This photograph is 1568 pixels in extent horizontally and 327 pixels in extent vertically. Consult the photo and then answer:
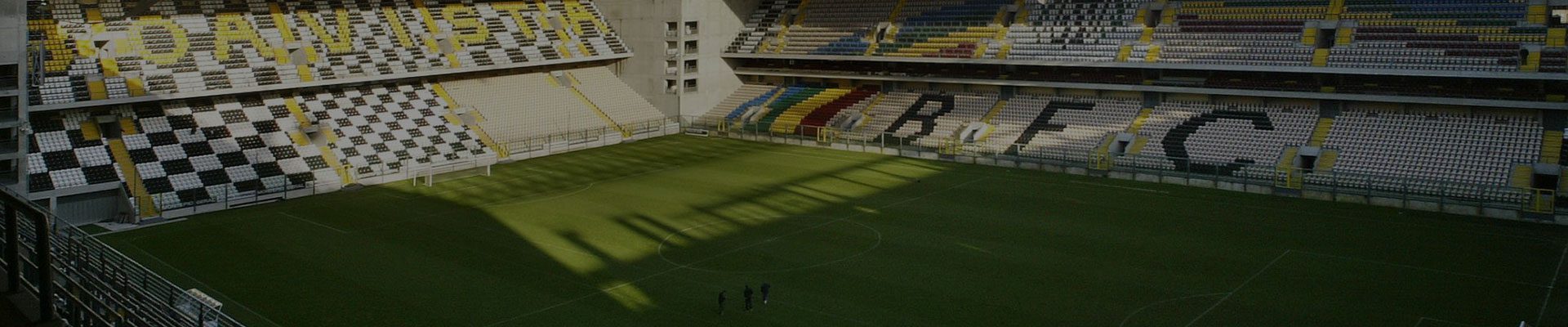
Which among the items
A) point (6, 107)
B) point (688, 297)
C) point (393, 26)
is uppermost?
point (393, 26)

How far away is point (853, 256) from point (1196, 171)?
1073cm

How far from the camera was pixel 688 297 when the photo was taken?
16250 millimetres

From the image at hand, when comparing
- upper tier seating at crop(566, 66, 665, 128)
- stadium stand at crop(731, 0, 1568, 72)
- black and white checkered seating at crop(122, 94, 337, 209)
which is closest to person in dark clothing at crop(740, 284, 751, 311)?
black and white checkered seating at crop(122, 94, 337, 209)

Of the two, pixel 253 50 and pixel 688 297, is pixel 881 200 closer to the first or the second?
pixel 688 297

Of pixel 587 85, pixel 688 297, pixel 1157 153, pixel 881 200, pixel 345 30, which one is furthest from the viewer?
pixel 587 85

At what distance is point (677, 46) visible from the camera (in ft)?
119

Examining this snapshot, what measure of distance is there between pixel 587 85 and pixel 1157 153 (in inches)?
675

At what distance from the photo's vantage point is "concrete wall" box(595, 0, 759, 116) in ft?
119

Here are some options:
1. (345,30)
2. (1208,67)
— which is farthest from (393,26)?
(1208,67)

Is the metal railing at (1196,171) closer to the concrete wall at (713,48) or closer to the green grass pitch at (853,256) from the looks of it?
the green grass pitch at (853,256)

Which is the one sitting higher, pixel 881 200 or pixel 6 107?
pixel 6 107

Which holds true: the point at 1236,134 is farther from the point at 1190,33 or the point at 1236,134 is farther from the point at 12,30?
the point at 12,30

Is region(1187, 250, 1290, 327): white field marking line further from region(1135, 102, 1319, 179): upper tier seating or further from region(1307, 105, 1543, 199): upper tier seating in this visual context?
region(1135, 102, 1319, 179): upper tier seating

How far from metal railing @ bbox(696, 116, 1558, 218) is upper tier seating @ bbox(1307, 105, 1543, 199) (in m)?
0.06
